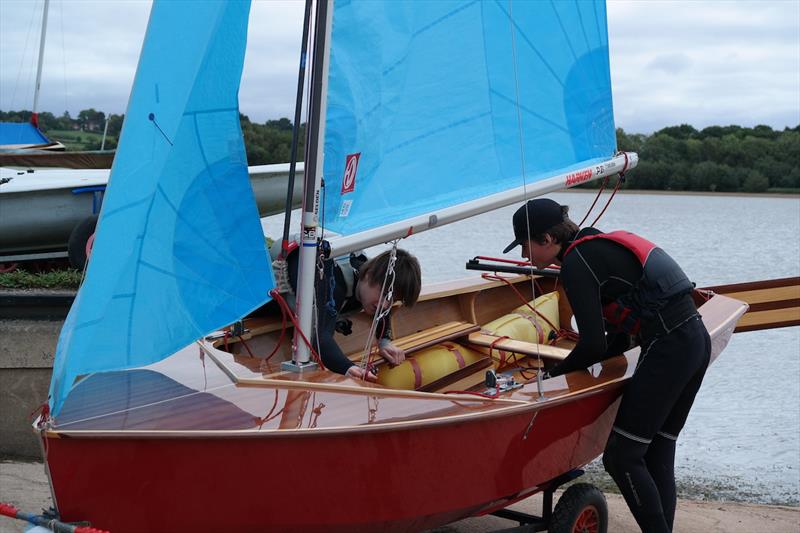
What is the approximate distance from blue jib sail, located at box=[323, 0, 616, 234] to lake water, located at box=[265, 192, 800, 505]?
278 cm

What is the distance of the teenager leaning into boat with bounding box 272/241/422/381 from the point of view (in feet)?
10.7

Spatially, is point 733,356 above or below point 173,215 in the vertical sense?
below

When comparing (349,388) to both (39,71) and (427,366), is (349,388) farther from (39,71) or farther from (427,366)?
(39,71)

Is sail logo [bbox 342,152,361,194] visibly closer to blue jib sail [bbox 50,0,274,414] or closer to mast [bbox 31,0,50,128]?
blue jib sail [bbox 50,0,274,414]

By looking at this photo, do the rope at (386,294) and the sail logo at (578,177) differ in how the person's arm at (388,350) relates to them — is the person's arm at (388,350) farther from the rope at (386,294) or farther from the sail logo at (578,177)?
the sail logo at (578,177)

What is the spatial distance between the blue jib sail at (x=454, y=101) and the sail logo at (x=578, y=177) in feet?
0.26

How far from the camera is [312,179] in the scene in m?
3.07

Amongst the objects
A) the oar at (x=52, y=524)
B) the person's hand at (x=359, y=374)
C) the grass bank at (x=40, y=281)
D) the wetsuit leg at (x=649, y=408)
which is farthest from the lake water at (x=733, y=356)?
the oar at (x=52, y=524)

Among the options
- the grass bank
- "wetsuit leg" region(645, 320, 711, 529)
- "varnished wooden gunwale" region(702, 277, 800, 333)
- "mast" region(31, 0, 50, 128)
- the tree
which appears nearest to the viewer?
"wetsuit leg" region(645, 320, 711, 529)

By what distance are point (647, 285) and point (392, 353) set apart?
101 cm

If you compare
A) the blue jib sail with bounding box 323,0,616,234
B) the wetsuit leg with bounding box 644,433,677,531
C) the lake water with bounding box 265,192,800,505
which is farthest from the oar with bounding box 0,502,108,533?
the lake water with bounding box 265,192,800,505

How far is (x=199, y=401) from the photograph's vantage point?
2.75m

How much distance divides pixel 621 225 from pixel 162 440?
49.3ft

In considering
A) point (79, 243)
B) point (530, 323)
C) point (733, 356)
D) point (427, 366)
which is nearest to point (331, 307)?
point (427, 366)
